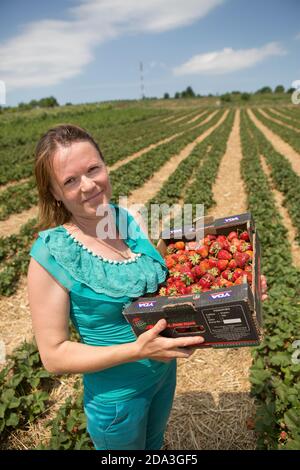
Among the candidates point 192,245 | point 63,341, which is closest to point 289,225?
point 192,245

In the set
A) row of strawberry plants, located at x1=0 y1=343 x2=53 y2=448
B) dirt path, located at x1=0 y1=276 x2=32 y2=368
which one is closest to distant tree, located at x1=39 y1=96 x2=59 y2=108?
dirt path, located at x1=0 y1=276 x2=32 y2=368

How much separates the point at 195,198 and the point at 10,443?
26.0ft

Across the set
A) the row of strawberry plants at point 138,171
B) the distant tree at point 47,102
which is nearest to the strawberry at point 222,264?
the row of strawberry plants at point 138,171

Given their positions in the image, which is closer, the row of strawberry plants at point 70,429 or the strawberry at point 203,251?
the strawberry at point 203,251

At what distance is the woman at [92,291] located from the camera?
5.21 ft

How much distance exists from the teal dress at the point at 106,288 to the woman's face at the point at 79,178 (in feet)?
0.53

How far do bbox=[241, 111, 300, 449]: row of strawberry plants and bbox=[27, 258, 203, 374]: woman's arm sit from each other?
70.9 inches

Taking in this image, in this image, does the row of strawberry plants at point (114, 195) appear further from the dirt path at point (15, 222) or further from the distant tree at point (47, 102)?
the distant tree at point (47, 102)

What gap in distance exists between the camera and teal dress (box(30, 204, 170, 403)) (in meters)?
1.61

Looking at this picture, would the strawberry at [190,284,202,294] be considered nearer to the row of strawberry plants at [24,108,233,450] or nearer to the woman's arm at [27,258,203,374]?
the woman's arm at [27,258,203,374]

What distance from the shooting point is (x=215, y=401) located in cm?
380

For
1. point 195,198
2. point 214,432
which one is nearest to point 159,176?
point 195,198

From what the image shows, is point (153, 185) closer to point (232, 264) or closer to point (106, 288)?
point (232, 264)
